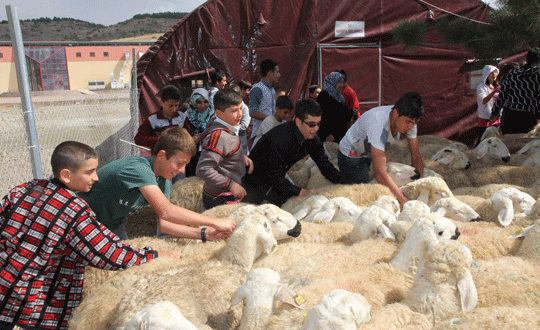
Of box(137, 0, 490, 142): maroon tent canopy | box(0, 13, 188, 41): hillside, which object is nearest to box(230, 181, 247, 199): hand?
box(137, 0, 490, 142): maroon tent canopy

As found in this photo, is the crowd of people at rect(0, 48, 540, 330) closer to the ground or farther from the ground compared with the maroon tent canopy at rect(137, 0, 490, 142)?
closer to the ground

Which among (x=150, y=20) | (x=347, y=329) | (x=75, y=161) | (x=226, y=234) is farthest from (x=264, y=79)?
(x=150, y=20)

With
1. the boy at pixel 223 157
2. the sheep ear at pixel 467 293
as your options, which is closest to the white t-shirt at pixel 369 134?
the boy at pixel 223 157

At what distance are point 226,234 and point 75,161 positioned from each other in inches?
46.0

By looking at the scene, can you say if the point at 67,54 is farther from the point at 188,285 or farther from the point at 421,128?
the point at 188,285

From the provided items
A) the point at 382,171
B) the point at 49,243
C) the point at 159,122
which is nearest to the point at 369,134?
the point at 382,171

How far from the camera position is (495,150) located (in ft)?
18.1

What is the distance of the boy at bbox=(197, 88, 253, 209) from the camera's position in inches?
145

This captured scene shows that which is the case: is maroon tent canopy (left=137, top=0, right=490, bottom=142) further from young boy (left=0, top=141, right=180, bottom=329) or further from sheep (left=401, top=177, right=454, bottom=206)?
young boy (left=0, top=141, right=180, bottom=329)

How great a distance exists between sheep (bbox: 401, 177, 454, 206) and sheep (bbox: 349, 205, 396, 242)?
0.94 metres

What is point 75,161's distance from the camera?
218cm

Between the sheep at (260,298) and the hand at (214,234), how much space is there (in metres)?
0.72

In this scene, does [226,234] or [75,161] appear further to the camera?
[226,234]

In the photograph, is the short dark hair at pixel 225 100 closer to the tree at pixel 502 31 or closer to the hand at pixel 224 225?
the hand at pixel 224 225
